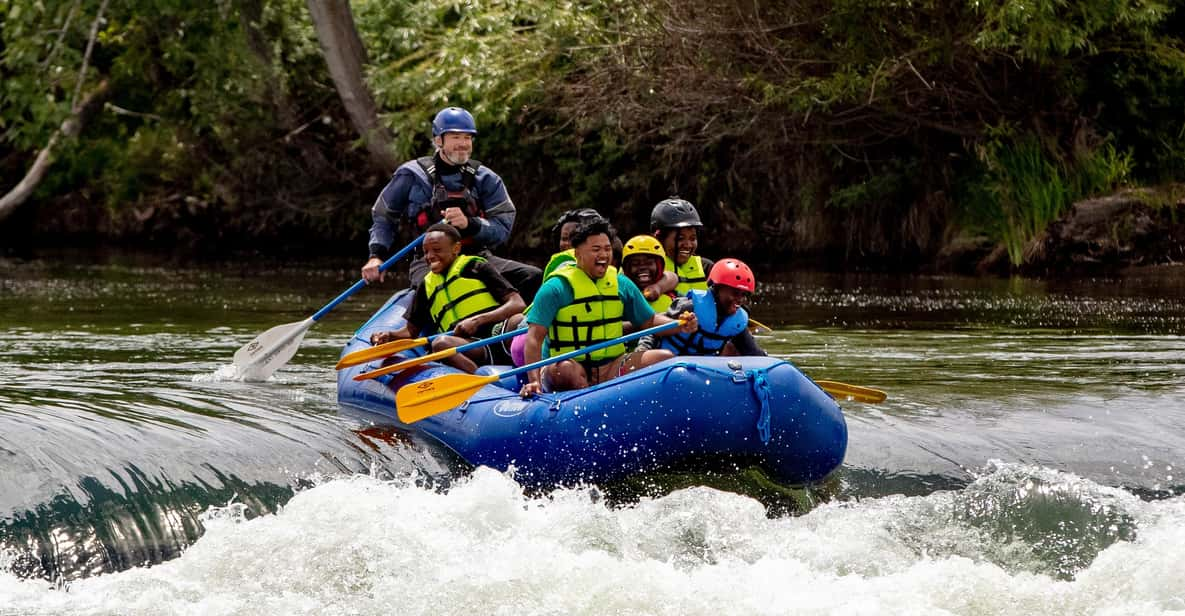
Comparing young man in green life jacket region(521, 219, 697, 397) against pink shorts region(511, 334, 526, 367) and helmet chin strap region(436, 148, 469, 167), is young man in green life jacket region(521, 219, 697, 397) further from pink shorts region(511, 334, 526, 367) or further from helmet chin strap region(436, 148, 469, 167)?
helmet chin strap region(436, 148, 469, 167)

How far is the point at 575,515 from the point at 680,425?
1.65ft

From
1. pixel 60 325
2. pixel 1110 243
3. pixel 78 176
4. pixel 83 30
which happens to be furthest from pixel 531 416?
pixel 78 176

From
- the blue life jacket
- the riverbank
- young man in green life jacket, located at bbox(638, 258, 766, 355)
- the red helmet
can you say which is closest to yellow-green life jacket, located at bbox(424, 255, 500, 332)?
young man in green life jacket, located at bbox(638, 258, 766, 355)

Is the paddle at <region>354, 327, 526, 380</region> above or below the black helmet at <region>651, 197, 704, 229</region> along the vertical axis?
below

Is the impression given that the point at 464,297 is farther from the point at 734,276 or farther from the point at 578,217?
the point at 734,276

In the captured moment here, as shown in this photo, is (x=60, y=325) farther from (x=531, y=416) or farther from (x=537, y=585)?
(x=537, y=585)

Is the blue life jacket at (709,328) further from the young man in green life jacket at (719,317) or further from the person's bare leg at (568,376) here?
the person's bare leg at (568,376)

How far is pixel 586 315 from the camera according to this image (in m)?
6.71

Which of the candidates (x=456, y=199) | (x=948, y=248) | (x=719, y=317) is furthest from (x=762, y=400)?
(x=948, y=248)

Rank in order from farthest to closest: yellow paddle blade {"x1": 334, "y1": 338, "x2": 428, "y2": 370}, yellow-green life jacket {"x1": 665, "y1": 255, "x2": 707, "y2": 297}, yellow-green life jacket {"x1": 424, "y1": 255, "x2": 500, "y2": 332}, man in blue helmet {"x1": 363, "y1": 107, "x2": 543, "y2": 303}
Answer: man in blue helmet {"x1": 363, "y1": 107, "x2": 543, "y2": 303} < yellow-green life jacket {"x1": 665, "y1": 255, "x2": 707, "y2": 297} < yellow-green life jacket {"x1": 424, "y1": 255, "x2": 500, "y2": 332} < yellow paddle blade {"x1": 334, "y1": 338, "x2": 428, "y2": 370}

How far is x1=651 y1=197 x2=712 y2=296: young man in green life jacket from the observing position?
7891 millimetres

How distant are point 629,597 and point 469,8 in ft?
42.5

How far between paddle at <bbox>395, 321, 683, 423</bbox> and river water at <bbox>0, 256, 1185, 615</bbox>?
152mm

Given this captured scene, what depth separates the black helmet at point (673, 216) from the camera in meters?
7.88
